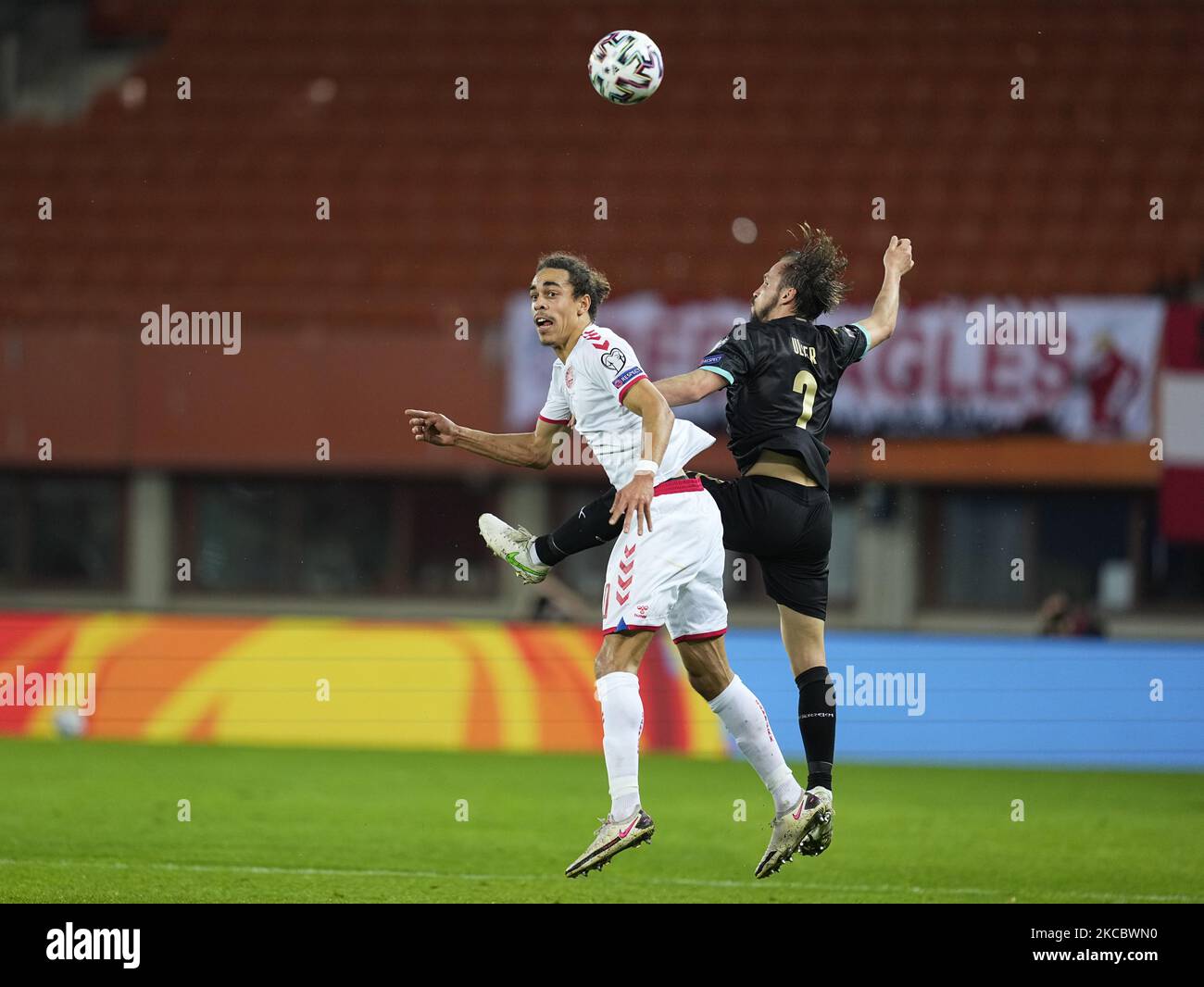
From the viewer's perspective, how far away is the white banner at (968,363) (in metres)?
15.5

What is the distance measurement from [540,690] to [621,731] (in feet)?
21.5

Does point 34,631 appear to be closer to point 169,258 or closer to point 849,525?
point 169,258

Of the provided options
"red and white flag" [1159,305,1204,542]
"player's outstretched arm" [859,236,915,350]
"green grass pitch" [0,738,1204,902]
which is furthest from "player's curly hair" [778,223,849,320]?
"red and white flag" [1159,305,1204,542]

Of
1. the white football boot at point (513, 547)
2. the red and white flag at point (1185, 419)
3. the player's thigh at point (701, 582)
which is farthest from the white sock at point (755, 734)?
the red and white flag at point (1185, 419)

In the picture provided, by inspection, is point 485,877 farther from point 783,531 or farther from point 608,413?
point 608,413

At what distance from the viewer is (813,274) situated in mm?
6965

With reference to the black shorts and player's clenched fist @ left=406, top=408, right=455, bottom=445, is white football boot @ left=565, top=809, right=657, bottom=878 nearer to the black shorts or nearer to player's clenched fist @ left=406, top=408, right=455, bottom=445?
the black shorts

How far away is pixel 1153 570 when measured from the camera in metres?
16.0

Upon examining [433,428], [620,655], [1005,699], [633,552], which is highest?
[433,428]

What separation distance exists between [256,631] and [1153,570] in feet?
27.1

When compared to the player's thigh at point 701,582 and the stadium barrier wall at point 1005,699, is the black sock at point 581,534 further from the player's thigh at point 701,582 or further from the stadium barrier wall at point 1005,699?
the stadium barrier wall at point 1005,699

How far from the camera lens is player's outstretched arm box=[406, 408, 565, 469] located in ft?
22.5

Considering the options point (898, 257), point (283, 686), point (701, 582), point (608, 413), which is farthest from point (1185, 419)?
point (608, 413)

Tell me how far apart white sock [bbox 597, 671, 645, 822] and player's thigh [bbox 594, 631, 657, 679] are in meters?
0.03
